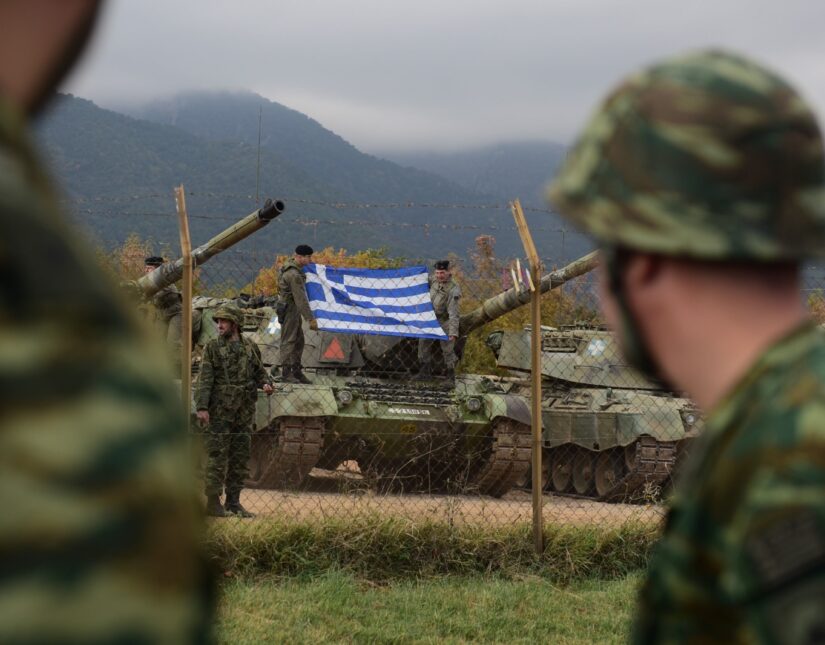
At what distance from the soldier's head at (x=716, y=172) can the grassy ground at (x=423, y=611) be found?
4.95 meters

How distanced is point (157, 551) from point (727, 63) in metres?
0.92

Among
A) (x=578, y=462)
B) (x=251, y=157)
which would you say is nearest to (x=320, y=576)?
(x=578, y=462)

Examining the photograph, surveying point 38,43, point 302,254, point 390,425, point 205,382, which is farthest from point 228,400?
point 38,43

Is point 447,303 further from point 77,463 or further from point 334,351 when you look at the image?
point 77,463

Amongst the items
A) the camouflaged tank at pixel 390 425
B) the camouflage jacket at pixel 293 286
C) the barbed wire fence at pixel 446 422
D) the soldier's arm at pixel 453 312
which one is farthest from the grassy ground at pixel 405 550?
the soldier's arm at pixel 453 312

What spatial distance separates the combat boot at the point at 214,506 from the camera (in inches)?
390

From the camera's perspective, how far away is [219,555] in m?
7.26

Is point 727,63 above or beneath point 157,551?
above

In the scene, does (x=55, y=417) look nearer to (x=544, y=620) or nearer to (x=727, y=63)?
(x=727, y=63)

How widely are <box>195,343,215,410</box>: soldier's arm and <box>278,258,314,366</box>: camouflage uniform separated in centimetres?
208

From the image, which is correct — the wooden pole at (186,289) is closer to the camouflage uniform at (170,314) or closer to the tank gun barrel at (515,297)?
the tank gun barrel at (515,297)

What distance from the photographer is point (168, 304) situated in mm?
14172

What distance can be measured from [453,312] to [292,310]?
6.09 ft

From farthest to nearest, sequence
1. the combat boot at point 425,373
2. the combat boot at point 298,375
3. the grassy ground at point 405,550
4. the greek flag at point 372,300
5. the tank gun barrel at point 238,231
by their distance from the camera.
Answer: the combat boot at point 425,373 < the combat boot at point 298,375 < the greek flag at point 372,300 < the tank gun barrel at point 238,231 < the grassy ground at point 405,550
